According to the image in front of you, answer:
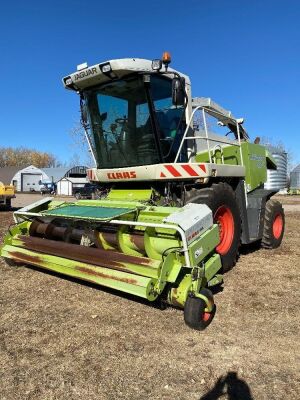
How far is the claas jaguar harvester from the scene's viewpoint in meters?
3.87

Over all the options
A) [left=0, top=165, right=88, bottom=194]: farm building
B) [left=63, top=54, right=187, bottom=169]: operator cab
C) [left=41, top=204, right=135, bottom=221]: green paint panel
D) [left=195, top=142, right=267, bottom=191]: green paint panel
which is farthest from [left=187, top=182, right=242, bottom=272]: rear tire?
[left=0, top=165, right=88, bottom=194]: farm building

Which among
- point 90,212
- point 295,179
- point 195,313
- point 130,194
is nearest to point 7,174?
point 295,179

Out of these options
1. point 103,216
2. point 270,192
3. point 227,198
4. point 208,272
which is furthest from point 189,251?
point 270,192

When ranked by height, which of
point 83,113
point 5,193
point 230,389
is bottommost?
point 230,389

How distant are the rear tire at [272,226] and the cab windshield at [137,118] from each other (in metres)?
2.52

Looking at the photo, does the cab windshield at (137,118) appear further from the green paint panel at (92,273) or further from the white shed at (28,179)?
the white shed at (28,179)

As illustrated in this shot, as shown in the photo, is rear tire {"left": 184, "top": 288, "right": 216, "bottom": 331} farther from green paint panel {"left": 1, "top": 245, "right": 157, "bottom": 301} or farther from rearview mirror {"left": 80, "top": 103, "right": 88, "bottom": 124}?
rearview mirror {"left": 80, "top": 103, "right": 88, "bottom": 124}

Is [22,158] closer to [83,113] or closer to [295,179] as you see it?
[295,179]

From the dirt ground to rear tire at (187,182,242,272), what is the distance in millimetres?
→ 681

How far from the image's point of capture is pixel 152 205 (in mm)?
5586

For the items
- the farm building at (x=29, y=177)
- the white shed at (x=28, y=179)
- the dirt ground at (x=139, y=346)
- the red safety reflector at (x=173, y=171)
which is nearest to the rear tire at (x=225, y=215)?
the red safety reflector at (x=173, y=171)

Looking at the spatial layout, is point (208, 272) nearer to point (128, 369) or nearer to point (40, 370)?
point (128, 369)

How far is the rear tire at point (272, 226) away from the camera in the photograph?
7.14m

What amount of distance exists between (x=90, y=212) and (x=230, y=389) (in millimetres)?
2734
